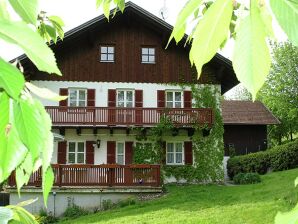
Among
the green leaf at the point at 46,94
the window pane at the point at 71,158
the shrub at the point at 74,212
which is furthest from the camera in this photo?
the window pane at the point at 71,158

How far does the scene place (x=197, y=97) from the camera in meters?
20.8

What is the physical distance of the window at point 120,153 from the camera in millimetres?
19984

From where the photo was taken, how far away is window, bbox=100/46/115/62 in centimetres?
2045

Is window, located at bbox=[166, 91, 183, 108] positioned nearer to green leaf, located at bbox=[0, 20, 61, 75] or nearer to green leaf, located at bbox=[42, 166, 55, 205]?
green leaf, located at bbox=[42, 166, 55, 205]

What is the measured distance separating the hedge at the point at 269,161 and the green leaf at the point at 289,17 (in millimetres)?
22532

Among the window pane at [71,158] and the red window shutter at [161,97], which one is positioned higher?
the red window shutter at [161,97]

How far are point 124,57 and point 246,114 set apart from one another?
Answer: 1665cm

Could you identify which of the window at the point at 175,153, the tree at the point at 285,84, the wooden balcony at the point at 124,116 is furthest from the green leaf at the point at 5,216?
the tree at the point at 285,84

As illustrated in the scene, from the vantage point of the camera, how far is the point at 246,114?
34781mm

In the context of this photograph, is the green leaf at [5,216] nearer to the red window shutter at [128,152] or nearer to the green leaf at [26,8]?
the green leaf at [26,8]

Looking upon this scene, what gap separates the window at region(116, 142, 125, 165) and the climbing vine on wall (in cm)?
56

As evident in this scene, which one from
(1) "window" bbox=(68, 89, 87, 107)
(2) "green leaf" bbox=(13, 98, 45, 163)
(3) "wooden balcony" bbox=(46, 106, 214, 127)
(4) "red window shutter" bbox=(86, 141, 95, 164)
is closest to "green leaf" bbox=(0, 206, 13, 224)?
(2) "green leaf" bbox=(13, 98, 45, 163)

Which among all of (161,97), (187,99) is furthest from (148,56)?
(187,99)

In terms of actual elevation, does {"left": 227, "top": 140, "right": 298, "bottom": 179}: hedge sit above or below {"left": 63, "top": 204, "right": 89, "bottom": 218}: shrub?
above
